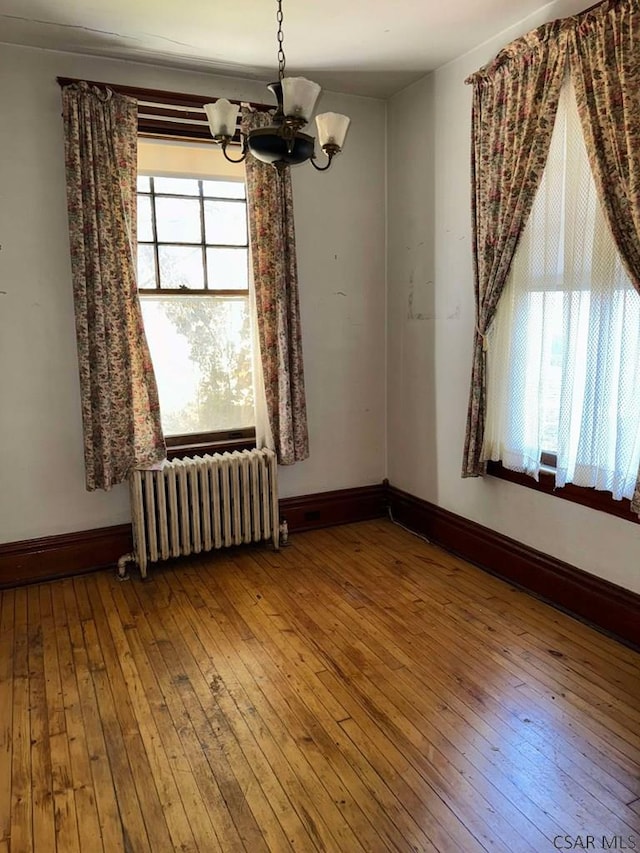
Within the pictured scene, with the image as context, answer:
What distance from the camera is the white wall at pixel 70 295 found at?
3.38 meters

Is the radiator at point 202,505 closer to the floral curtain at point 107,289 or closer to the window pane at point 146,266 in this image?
the floral curtain at point 107,289

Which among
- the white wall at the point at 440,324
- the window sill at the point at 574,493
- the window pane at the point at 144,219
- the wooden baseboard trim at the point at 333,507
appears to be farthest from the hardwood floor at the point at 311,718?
the window pane at the point at 144,219

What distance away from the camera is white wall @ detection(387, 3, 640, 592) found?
129 inches

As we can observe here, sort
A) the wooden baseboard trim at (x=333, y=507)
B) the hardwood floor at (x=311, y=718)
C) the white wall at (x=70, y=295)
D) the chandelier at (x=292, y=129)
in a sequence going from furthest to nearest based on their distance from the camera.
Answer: the wooden baseboard trim at (x=333, y=507), the white wall at (x=70, y=295), the chandelier at (x=292, y=129), the hardwood floor at (x=311, y=718)

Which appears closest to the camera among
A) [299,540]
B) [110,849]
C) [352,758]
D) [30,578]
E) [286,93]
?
[110,849]

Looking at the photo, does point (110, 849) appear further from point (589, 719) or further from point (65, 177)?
point (65, 177)

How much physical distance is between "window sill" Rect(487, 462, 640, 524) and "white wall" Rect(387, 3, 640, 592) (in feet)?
0.14

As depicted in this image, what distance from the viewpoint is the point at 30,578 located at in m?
3.63

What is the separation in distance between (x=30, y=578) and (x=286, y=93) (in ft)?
9.90

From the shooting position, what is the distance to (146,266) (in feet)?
12.3

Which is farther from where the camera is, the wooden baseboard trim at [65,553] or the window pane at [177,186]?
the window pane at [177,186]

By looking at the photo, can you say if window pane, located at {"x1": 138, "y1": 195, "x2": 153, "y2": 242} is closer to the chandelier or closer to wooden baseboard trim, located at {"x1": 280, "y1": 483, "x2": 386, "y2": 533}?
the chandelier

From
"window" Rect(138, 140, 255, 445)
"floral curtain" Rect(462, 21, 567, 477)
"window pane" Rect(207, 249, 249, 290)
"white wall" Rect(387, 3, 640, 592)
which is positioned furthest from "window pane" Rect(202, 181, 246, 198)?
"floral curtain" Rect(462, 21, 567, 477)

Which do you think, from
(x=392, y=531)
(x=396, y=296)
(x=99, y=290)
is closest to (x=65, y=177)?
(x=99, y=290)
